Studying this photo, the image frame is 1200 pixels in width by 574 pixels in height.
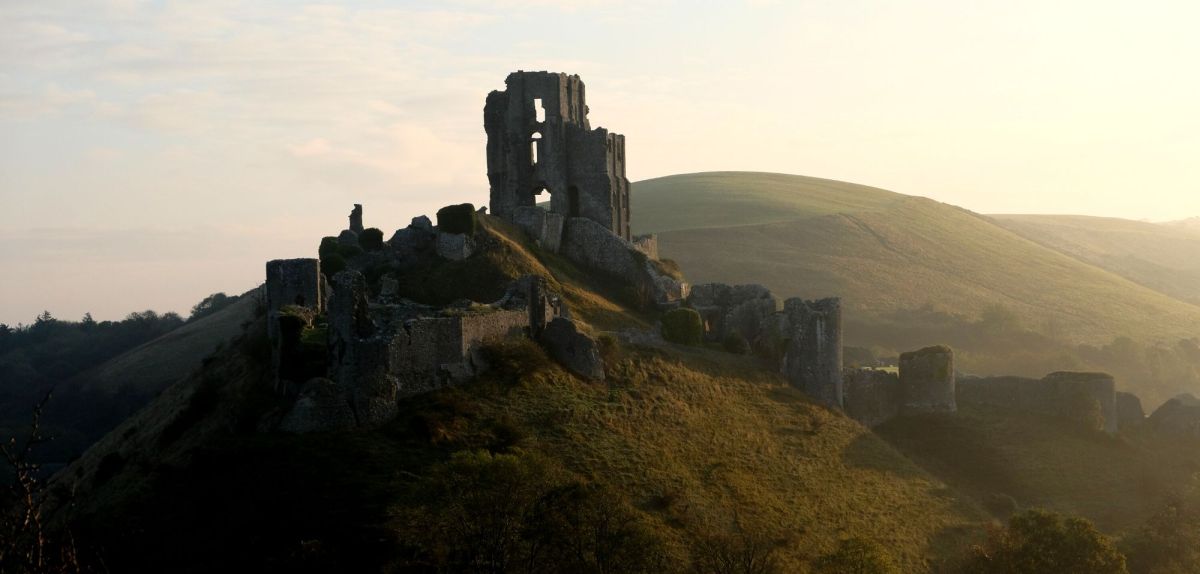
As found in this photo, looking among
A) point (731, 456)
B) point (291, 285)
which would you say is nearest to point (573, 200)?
point (291, 285)

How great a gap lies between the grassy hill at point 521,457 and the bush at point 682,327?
98 cm

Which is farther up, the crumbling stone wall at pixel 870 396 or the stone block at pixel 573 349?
the stone block at pixel 573 349

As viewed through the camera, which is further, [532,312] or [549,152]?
[549,152]

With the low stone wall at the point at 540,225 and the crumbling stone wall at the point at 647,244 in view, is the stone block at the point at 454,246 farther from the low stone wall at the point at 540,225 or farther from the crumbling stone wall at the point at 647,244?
the crumbling stone wall at the point at 647,244

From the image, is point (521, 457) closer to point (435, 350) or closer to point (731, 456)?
point (435, 350)

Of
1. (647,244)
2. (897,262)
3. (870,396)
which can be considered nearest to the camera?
(870,396)

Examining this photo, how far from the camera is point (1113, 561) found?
34906 mm

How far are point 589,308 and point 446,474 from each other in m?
23.9

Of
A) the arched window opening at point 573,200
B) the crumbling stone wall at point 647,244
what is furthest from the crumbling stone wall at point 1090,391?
the arched window opening at point 573,200

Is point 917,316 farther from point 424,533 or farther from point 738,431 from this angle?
point 424,533

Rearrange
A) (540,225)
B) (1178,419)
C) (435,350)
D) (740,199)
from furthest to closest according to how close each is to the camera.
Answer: (740,199) < (540,225) < (1178,419) < (435,350)

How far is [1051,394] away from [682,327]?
17.7m

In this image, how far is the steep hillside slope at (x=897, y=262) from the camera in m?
114

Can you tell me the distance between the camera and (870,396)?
2147 inches
